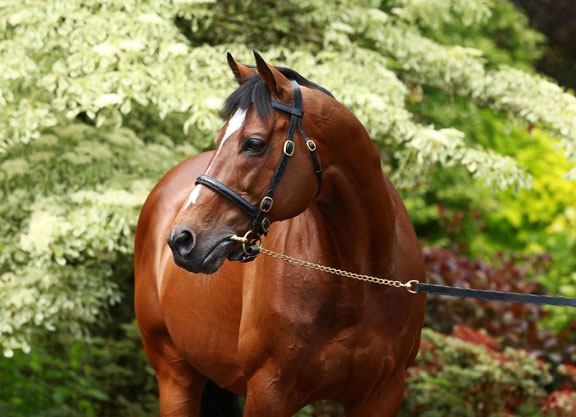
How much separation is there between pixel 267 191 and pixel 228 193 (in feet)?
0.43

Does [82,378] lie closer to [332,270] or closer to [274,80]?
[332,270]

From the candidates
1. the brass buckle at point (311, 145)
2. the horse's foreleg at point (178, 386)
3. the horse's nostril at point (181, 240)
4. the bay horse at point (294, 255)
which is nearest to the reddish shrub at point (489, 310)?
the horse's foreleg at point (178, 386)

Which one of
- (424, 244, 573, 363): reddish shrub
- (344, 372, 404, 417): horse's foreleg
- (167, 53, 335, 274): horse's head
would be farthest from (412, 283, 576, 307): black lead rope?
(424, 244, 573, 363): reddish shrub

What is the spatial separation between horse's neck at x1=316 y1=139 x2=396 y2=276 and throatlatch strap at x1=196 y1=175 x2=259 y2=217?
0.33 m

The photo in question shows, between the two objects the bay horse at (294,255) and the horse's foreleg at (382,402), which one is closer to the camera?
the bay horse at (294,255)

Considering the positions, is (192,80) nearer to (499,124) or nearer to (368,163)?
(368,163)

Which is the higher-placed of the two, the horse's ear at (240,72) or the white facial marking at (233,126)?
the horse's ear at (240,72)

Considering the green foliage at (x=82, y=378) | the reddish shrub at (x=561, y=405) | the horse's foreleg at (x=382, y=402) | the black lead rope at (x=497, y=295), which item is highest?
the black lead rope at (x=497, y=295)

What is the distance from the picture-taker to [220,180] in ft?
7.57

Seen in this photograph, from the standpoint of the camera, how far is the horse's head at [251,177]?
2.28 metres

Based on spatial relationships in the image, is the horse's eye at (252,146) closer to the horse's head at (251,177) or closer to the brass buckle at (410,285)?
the horse's head at (251,177)

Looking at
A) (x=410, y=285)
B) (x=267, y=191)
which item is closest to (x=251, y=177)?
(x=267, y=191)

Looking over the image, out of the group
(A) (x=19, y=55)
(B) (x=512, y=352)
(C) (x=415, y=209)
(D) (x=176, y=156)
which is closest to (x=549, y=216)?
(C) (x=415, y=209)

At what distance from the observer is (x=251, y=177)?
7.61 feet
